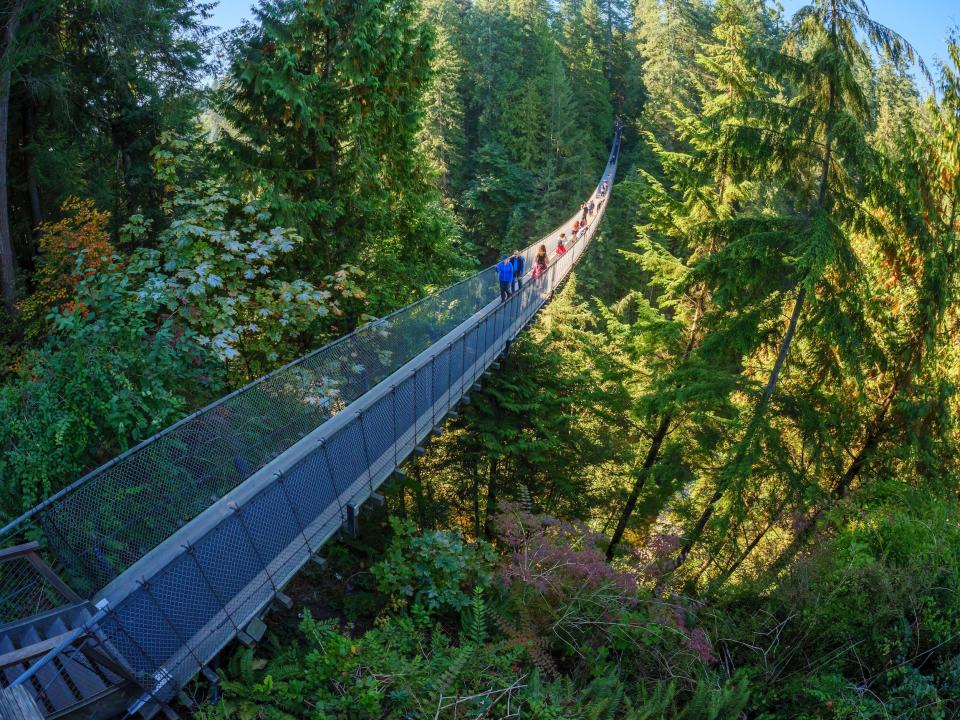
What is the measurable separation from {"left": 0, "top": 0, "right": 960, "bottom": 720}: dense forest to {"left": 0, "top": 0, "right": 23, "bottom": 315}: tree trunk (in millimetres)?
72

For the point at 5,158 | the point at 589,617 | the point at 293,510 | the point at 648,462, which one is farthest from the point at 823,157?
the point at 5,158

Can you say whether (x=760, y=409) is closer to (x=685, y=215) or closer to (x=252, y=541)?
(x=685, y=215)

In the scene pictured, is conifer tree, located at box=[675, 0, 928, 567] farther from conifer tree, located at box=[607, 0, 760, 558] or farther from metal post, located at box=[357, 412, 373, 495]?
metal post, located at box=[357, 412, 373, 495]

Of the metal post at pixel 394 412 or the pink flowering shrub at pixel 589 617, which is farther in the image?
the metal post at pixel 394 412

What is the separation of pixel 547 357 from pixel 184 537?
8941 mm

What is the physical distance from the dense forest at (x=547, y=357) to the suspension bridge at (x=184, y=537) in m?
0.46

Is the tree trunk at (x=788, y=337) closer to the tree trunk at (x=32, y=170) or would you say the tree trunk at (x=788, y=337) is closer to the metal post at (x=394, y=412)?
the metal post at (x=394, y=412)

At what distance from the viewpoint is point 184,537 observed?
15.9 ft

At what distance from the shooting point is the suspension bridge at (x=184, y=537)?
3.97m

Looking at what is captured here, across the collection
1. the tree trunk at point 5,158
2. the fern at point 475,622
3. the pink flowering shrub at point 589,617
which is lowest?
the pink flowering shrub at point 589,617

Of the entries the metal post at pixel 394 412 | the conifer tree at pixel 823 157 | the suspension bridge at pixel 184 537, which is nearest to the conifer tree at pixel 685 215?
the conifer tree at pixel 823 157

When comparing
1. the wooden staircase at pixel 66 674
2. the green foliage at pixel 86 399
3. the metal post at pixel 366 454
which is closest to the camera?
the wooden staircase at pixel 66 674

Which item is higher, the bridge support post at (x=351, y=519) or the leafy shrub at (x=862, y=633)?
the bridge support post at (x=351, y=519)

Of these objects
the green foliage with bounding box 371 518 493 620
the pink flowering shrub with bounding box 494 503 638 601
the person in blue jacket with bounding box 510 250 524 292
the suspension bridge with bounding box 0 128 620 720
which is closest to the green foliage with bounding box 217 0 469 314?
the person in blue jacket with bounding box 510 250 524 292
